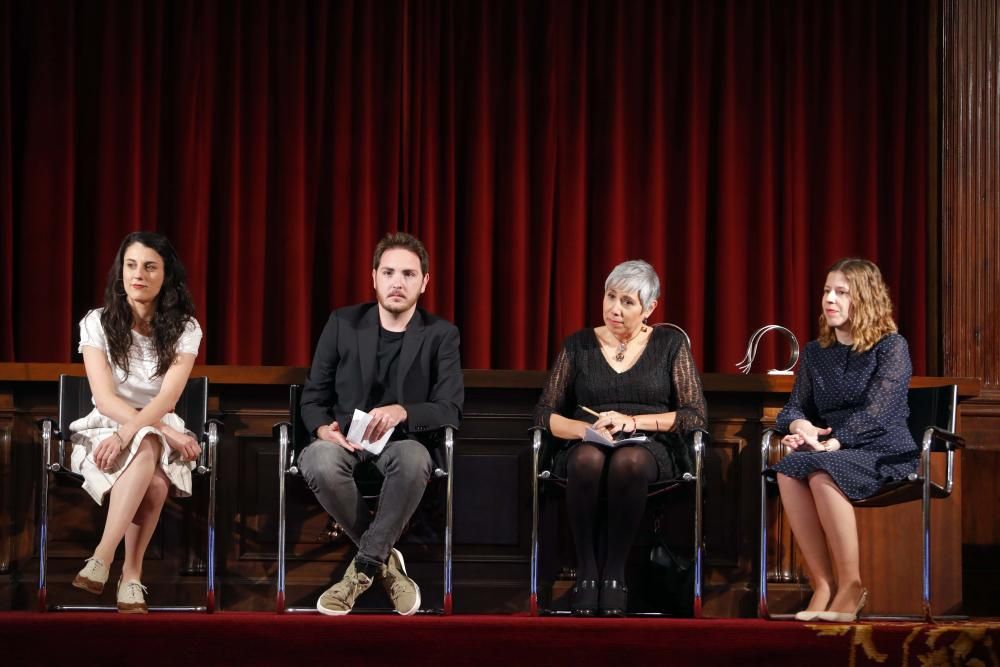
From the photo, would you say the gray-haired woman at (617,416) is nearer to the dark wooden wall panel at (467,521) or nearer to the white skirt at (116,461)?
the dark wooden wall panel at (467,521)

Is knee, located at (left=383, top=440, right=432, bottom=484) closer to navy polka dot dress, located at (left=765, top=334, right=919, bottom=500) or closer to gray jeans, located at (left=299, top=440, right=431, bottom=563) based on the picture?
gray jeans, located at (left=299, top=440, right=431, bottom=563)

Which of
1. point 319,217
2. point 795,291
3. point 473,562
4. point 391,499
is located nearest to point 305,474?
point 391,499

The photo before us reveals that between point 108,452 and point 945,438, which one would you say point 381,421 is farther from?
point 945,438

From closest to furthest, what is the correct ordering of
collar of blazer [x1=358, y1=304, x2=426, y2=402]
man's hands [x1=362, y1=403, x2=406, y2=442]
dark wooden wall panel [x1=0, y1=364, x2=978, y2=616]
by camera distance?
man's hands [x1=362, y1=403, x2=406, y2=442]
collar of blazer [x1=358, y1=304, x2=426, y2=402]
dark wooden wall panel [x1=0, y1=364, x2=978, y2=616]

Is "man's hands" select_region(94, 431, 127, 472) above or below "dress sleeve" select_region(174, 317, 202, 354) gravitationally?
below

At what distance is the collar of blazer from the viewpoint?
370cm

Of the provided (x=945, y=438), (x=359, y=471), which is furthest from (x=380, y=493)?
(x=945, y=438)

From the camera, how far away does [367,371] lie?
3705 mm

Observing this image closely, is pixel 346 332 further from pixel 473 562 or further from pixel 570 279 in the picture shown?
pixel 570 279

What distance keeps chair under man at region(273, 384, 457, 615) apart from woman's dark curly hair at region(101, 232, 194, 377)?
0.39 meters

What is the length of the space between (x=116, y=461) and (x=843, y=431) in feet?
6.91

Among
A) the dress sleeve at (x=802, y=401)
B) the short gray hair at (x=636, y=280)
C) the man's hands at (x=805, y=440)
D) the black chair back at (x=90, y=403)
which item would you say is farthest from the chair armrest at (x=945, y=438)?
the black chair back at (x=90, y=403)

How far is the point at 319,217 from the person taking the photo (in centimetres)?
545

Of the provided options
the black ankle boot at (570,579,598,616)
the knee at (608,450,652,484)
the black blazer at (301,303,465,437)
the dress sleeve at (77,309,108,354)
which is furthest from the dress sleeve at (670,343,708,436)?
the dress sleeve at (77,309,108,354)
